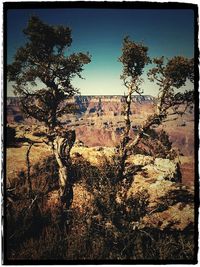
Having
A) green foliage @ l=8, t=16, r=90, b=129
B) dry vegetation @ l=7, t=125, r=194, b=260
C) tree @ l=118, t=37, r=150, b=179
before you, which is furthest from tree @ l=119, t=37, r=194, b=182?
green foliage @ l=8, t=16, r=90, b=129

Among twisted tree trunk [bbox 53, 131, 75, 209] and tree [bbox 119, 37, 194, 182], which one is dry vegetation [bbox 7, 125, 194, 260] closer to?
twisted tree trunk [bbox 53, 131, 75, 209]

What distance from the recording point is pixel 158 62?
4352 millimetres

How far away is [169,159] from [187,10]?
163 centimetres

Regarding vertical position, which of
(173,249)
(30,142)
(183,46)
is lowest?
(173,249)

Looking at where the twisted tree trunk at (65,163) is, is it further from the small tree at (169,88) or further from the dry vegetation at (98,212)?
the small tree at (169,88)

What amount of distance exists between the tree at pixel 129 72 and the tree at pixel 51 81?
43 centimetres

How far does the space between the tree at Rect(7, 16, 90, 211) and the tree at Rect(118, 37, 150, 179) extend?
429 mm

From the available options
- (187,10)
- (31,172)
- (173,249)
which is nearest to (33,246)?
(31,172)

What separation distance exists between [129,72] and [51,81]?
0.87 m

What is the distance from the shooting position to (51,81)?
14.5ft

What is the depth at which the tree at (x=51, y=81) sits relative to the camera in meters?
4.31

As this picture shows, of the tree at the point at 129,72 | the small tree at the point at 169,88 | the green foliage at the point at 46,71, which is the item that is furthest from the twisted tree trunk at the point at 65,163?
the small tree at the point at 169,88

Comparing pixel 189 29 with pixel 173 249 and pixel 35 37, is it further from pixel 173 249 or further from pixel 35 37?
pixel 173 249

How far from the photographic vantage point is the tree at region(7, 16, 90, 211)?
4.31 m
